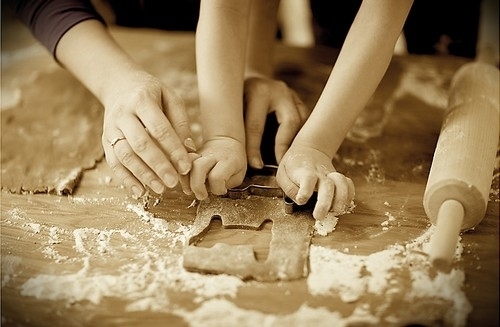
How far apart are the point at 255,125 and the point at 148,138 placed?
0.80 ft

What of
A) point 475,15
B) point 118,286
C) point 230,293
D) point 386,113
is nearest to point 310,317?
point 230,293

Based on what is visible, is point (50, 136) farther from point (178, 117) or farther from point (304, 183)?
point (304, 183)

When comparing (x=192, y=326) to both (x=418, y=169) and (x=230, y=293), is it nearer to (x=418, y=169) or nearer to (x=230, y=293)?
(x=230, y=293)

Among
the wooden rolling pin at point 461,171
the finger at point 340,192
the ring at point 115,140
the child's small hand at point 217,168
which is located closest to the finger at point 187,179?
the child's small hand at point 217,168

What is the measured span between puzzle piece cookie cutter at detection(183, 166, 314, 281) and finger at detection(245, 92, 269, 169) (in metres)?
0.02

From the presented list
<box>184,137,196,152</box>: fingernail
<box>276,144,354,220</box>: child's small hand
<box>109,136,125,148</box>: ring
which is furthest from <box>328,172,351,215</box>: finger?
<box>109,136,125,148</box>: ring

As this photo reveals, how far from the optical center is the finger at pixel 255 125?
1055 millimetres

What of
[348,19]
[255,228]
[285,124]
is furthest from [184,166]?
[348,19]

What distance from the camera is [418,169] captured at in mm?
1118

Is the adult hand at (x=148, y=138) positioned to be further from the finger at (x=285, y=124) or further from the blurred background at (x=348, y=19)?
the blurred background at (x=348, y=19)

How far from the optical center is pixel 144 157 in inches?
35.9

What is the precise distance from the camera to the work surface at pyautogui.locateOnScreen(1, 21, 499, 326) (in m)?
0.80

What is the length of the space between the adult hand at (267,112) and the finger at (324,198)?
162 millimetres

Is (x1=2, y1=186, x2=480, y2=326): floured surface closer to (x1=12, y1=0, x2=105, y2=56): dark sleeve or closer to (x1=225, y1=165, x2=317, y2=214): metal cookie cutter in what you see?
(x1=225, y1=165, x2=317, y2=214): metal cookie cutter
